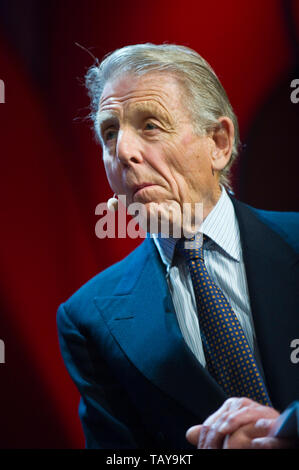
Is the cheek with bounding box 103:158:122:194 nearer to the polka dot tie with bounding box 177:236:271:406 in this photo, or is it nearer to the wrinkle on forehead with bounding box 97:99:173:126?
the wrinkle on forehead with bounding box 97:99:173:126

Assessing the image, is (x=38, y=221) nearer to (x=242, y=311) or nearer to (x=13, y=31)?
(x=13, y=31)

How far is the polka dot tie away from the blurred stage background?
0.52m

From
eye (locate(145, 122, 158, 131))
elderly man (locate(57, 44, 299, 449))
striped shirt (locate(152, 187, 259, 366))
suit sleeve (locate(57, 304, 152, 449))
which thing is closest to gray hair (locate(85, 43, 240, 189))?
elderly man (locate(57, 44, 299, 449))

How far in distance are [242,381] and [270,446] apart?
0.33 m

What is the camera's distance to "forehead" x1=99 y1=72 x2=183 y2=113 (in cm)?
148

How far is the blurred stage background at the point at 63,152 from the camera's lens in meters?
1.82

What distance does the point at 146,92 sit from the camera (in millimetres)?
1480

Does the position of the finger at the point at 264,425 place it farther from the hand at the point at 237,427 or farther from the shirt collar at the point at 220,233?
the shirt collar at the point at 220,233

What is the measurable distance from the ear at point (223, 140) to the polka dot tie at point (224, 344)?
11.5 inches

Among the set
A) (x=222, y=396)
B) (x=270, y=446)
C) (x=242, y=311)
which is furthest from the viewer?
(x=242, y=311)

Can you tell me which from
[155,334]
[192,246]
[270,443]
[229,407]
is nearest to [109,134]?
[192,246]

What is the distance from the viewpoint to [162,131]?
58.5 inches

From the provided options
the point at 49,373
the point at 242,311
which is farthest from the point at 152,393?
the point at 49,373

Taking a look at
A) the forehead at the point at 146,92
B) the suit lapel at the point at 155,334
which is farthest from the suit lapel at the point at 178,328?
the forehead at the point at 146,92
